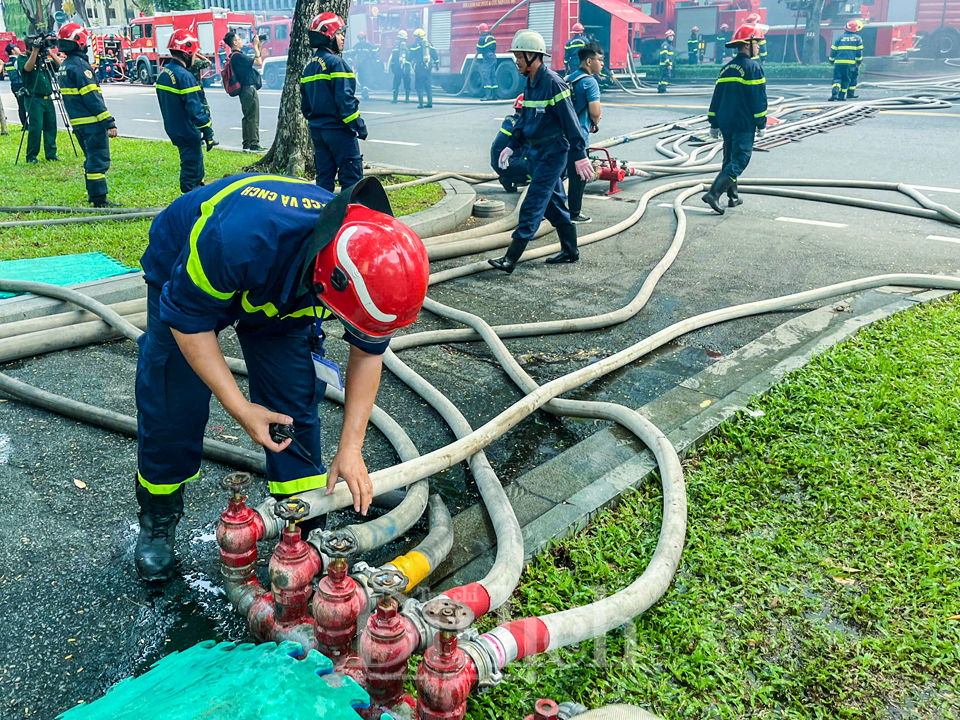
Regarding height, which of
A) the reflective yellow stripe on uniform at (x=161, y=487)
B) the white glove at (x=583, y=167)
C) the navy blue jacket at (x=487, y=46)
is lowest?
the reflective yellow stripe on uniform at (x=161, y=487)

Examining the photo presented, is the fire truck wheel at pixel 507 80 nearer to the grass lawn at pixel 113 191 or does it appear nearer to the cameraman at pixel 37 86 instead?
the grass lawn at pixel 113 191

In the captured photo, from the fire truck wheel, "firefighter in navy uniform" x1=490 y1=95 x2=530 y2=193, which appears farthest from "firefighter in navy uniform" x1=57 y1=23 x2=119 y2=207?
the fire truck wheel

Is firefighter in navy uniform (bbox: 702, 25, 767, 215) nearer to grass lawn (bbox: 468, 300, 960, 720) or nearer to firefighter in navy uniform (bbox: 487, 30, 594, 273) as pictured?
firefighter in navy uniform (bbox: 487, 30, 594, 273)

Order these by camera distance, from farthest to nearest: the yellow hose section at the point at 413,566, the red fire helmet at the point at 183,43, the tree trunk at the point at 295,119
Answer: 1. the tree trunk at the point at 295,119
2. the red fire helmet at the point at 183,43
3. the yellow hose section at the point at 413,566

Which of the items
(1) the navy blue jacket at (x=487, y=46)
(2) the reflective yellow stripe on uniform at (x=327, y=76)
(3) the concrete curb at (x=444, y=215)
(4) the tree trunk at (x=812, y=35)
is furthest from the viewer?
(4) the tree trunk at (x=812, y=35)

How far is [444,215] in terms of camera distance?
23.9 ft

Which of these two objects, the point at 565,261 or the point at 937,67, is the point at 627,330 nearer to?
the point at 565,261

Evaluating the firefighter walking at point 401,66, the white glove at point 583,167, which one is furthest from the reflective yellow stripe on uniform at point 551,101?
the firefighter walking at point 401,66

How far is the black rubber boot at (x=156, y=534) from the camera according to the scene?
8.30 ft

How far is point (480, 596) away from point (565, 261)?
4.87 meters

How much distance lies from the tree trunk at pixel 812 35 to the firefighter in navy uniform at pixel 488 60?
10.8 metres

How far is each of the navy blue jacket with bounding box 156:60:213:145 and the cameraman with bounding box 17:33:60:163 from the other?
12.3 feet

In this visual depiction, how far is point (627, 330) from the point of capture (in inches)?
200

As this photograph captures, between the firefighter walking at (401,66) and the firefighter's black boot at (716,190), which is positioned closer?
the firefighter's black boot at (716,190)
